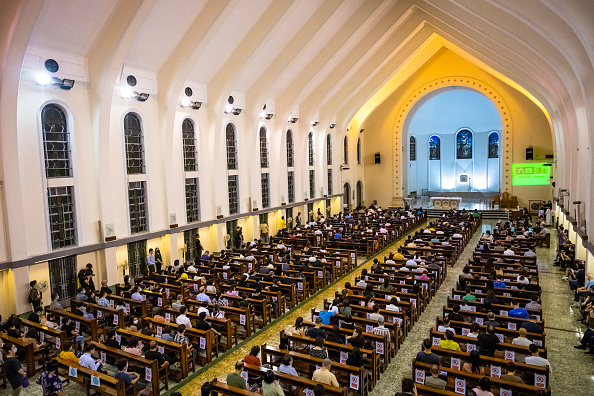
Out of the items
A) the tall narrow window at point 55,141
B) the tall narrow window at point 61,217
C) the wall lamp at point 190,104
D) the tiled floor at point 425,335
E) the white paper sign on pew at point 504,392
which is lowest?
the tiled floor at point 425,335

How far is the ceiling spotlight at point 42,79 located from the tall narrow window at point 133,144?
9.58 ft

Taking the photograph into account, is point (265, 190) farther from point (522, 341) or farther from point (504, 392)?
point (504, 392)

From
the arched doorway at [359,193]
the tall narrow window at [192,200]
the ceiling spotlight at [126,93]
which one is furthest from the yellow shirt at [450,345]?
the arched doorway at [359,193]

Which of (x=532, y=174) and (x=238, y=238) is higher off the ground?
(x=532, y=174)

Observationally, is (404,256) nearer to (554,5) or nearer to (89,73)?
(554,5)

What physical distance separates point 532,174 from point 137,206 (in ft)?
80.3

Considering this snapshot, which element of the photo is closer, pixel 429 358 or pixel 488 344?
pixel 429 358

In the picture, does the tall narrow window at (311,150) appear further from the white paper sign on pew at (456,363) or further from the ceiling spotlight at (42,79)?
the white paper sign on pew at (456,363)

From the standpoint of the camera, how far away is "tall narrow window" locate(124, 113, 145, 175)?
1416 cm

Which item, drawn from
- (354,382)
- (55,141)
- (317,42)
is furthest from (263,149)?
(354,382)

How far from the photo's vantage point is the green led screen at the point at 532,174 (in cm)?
2656

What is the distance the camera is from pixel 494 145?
32500 millimetres

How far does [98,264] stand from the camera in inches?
517

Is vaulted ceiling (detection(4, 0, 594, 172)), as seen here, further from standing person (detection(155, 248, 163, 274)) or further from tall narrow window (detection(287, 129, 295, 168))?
standing person (detection(155, 248, 163, 274))
